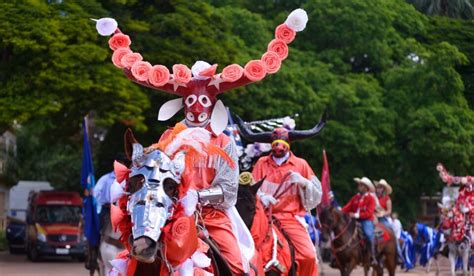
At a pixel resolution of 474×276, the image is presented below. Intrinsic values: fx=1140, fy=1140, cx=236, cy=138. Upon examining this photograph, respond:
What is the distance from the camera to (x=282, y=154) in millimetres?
13195

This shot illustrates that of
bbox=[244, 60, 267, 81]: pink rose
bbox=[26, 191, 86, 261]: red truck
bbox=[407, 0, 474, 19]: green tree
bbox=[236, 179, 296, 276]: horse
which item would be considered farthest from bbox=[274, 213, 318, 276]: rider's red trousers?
bbox=[407, 0, 474, 19]: green tree

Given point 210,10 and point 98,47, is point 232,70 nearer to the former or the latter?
point 98,47

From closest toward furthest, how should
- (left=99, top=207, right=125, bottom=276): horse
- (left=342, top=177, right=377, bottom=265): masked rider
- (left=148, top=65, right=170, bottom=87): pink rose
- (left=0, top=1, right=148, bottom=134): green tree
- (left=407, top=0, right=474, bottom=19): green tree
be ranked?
(left=148, top=65, right=170, bottom=87): pink rose, (left=99, top=207, right=125, bottom=276): horse, (left=342, top=177, right=377, bottom=265): masked rider, (left=0, top=1, right=148, bottom=134): green tree, (left=407, top=0, right=474, bottom=19): green tree

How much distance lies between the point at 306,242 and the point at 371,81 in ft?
90.5

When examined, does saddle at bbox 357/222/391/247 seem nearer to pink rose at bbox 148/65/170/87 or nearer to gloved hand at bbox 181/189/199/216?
pink rose at bbox 148/65/170/87

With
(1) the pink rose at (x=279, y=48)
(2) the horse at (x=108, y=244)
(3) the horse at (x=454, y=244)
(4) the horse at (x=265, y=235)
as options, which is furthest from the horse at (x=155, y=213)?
(3) the horse at (x=454, y=244)

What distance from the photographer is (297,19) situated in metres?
9.99

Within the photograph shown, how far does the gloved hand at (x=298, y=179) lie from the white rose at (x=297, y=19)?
3.06 meters

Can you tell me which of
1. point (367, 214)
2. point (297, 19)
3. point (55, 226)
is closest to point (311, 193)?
point (297, 19)

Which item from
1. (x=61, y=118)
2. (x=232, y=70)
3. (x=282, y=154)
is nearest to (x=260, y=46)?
(x=61, y=118)

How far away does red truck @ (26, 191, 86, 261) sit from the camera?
Result: 32938 mm

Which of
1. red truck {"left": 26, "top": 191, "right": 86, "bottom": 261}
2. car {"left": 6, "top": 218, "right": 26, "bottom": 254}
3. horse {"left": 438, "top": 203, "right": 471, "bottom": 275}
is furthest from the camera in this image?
car {"left": 6, "top": 218, "right": 26, "bottom": 254}

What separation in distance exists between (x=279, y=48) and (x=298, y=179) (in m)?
3.03

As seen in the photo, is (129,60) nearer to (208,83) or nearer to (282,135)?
(208,83)
